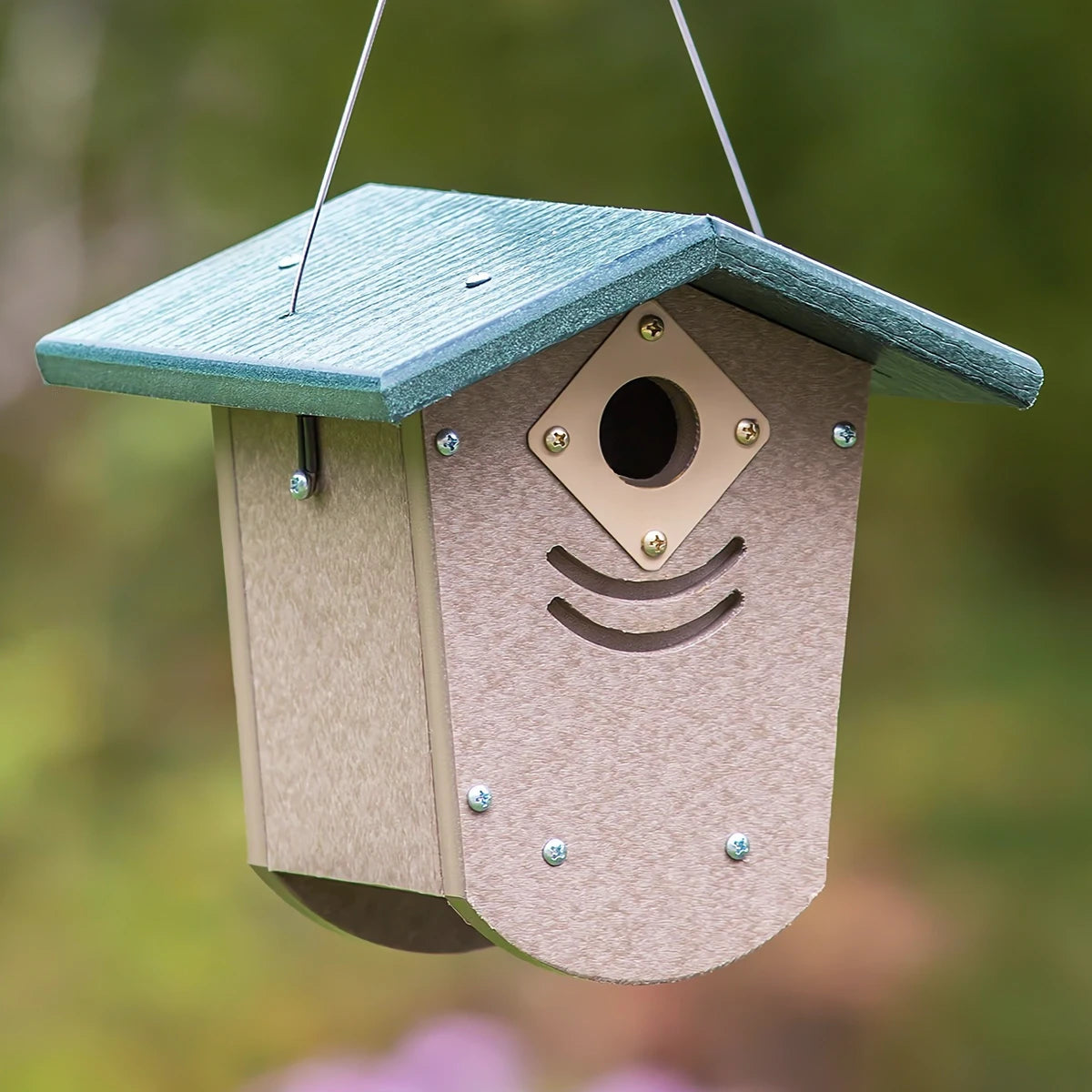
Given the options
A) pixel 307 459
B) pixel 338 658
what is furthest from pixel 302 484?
pixel 338 658

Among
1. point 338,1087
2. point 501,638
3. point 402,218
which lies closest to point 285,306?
point 402,218

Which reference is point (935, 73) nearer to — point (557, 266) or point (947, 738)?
point (947, 738)

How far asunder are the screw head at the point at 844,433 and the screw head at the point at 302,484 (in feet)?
1.42

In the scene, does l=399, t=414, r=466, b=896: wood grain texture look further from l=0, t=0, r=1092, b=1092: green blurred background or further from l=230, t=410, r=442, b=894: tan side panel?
l=0, t=0, r=1092, b=1092: green blurred background

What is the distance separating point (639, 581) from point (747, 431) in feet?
0.50

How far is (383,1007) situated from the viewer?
Answer: 3.42 meters

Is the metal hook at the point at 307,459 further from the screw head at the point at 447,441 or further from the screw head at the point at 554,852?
the screw head at the point at 554,852

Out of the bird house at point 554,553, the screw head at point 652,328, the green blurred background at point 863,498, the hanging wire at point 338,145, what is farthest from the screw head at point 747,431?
the green blurred background at point 863,498

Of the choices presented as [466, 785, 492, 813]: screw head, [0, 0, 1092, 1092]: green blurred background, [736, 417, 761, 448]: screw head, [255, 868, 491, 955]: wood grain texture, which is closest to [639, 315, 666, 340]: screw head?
[736, 417, 761, 448]: screw head

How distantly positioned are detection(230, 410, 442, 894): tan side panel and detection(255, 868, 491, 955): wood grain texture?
48 millimetres

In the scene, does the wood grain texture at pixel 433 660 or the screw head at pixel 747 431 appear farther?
the screw head at pixel 747 431

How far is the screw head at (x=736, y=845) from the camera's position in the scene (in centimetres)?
159

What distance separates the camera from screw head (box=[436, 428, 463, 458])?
55.2 inches

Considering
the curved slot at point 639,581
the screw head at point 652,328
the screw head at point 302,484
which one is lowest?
the curved slot at point 639,581
